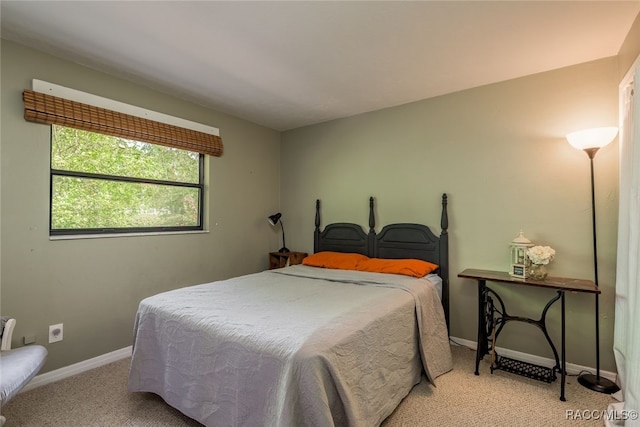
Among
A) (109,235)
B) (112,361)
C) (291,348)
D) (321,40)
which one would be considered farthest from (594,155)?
(112,361)

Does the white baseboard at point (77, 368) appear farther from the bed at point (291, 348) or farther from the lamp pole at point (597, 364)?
the lamp pole at point (597, 364)

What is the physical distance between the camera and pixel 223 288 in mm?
2268

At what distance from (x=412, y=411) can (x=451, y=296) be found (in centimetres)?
129

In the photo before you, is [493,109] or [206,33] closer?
[206,33]

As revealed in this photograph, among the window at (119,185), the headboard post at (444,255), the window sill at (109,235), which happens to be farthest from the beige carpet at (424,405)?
the window at (119,185)

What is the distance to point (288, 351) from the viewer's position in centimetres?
134

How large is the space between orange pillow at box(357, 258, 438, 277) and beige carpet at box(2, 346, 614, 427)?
831 mm

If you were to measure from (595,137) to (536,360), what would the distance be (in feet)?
5.86

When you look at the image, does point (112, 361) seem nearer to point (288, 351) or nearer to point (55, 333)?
point (55, 333)

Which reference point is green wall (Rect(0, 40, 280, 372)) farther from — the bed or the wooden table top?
the wooden table top

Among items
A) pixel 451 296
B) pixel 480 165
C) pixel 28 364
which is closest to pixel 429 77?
pixel 480 165

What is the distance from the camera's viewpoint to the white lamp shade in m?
2.02

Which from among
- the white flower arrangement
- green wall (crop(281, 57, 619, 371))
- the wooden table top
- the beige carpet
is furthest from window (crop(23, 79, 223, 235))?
the white flower arrangement

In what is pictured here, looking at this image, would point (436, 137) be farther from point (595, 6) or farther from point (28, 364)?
point (28, 364)
